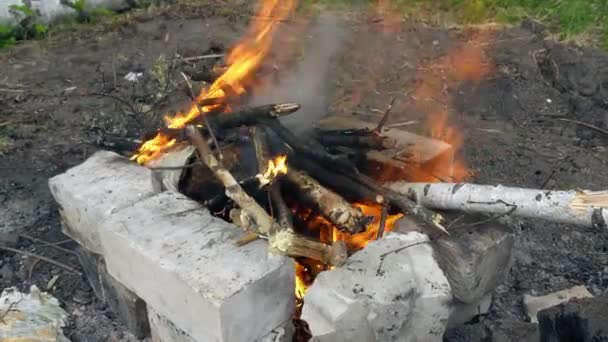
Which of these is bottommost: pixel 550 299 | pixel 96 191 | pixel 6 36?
pixel 550 299

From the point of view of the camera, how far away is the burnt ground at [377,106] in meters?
3.65

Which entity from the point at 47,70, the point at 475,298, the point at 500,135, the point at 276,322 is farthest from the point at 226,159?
the point at 47,70

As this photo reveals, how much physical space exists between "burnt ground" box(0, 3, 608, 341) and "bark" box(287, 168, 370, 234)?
2.32 ft

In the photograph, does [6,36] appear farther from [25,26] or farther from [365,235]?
[365,235]

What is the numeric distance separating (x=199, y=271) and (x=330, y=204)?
736 mm

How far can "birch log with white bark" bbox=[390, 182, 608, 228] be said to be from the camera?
256 cm

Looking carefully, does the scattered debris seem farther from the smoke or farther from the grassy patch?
the grassy patch

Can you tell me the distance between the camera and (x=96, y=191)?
10.4 feet

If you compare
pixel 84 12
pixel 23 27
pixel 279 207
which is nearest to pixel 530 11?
pixel 84 12

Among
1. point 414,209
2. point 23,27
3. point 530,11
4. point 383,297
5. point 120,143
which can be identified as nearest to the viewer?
point 383,297

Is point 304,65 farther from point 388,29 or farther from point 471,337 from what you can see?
point 471,337

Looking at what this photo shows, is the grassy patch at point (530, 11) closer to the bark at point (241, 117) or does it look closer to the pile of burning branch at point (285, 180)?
the pile of burning branch at point (285, 180)

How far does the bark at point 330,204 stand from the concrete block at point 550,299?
1032 millimetres

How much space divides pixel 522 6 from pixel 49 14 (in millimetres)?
5686
